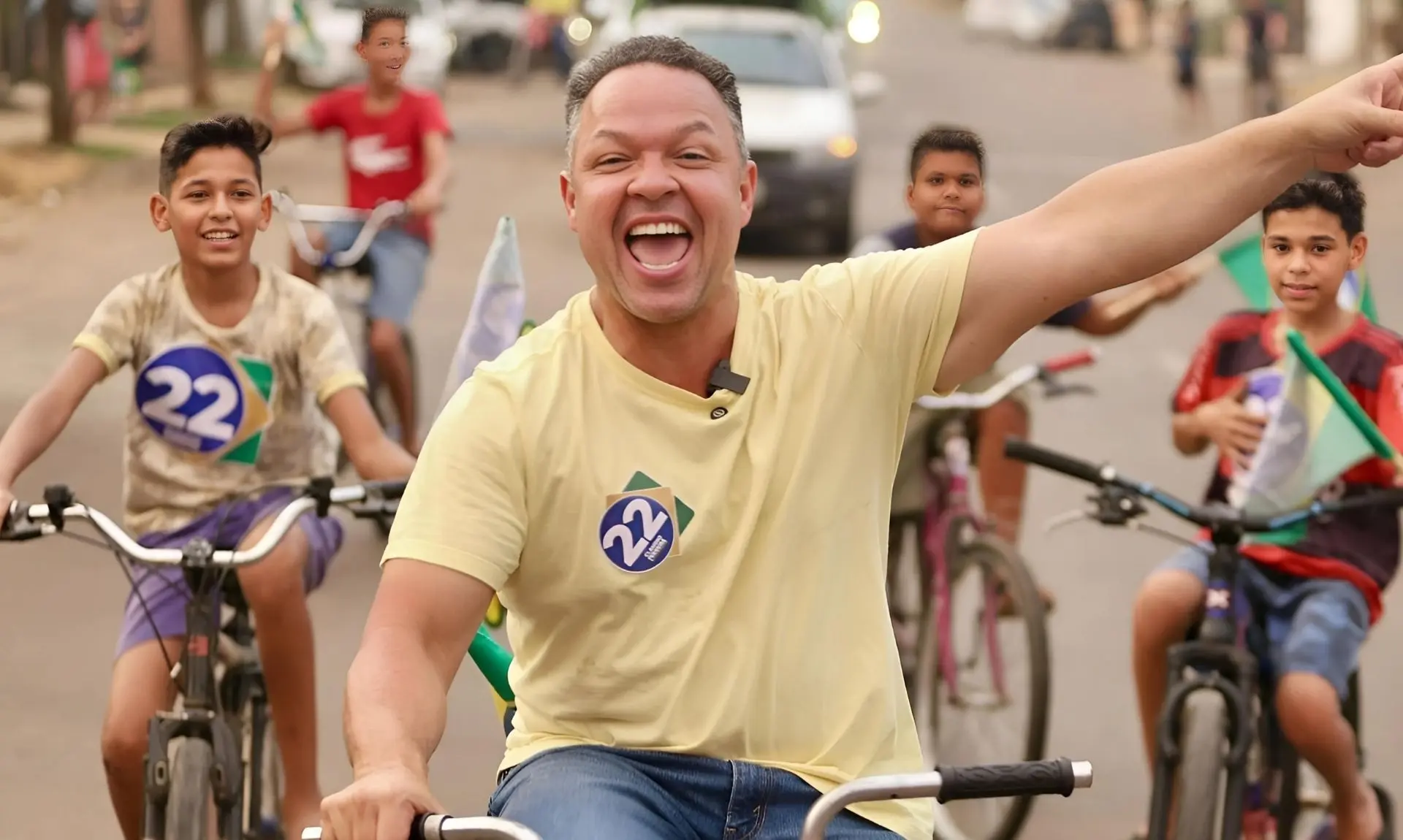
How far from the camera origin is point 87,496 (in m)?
10.0

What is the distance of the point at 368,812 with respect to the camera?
2.72 m

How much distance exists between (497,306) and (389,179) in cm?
423

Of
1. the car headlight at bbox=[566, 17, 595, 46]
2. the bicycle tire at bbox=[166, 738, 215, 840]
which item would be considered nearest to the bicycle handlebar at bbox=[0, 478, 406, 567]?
the bicycle tire at bbox=[166, 738, 215, 840]

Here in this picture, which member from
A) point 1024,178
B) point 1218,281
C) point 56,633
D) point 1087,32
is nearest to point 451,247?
point 1218,281

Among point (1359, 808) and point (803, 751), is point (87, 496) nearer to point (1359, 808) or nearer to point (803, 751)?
point (1359, 808)

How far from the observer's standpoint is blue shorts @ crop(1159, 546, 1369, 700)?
515cm

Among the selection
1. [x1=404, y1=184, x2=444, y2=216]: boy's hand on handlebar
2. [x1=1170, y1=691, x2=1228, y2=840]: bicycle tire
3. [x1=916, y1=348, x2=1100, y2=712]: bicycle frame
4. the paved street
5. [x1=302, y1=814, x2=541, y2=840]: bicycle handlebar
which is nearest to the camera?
[x1=302, y1=814, x2=541, y2=840]: bicycle handlebar

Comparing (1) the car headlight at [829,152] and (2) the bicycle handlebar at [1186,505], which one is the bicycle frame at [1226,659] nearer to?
(2) the bicycle handlebar at [1186,505]

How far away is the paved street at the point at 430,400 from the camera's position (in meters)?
6.97

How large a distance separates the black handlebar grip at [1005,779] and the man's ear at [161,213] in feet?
9.59

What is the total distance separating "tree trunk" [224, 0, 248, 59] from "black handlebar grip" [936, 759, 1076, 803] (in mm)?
30891

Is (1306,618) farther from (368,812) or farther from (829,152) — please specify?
(829,152)

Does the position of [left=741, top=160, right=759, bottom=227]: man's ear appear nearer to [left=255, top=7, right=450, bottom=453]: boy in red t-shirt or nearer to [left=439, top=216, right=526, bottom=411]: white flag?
[left=439, top=216, right=526, bottom=411]: white flag

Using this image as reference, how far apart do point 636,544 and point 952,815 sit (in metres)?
Answer: 3.54
